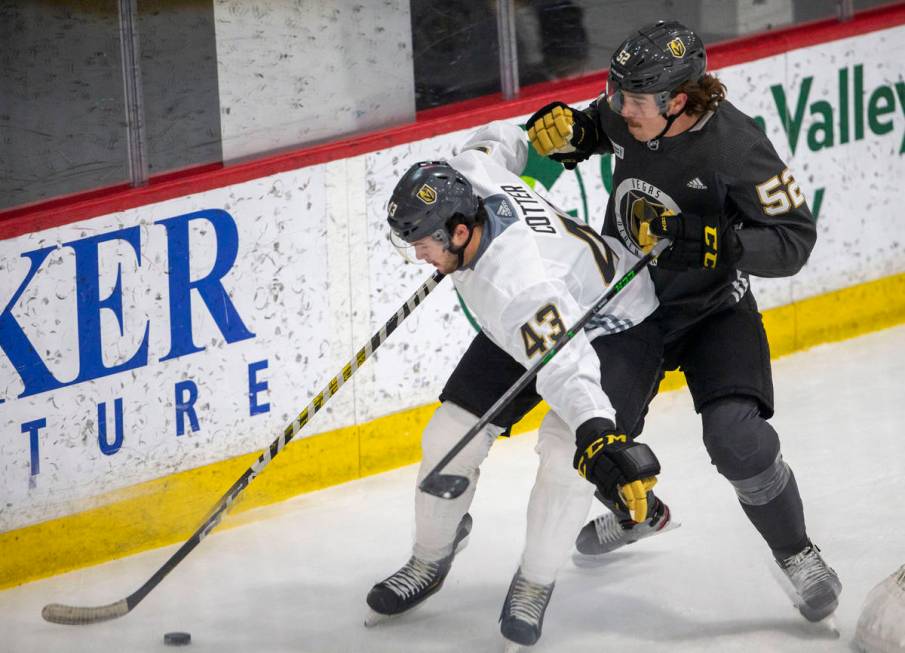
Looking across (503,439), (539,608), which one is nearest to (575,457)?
(539,608)

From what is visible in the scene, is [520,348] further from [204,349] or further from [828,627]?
[204,349]

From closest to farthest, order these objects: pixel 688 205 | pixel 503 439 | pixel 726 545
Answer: pixel 688 205, pixel 726 545, pixel 503 439

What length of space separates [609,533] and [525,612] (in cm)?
58

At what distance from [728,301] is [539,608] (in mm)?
765

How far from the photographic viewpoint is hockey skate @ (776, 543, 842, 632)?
3543mm

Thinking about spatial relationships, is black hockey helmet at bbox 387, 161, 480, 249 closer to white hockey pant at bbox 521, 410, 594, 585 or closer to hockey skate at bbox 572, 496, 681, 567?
white hockey pant at bbox 521, 410, 594, 585

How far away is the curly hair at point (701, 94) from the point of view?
11.2 ft

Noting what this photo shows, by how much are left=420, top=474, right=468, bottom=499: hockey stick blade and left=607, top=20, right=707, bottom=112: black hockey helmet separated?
0.84 metres

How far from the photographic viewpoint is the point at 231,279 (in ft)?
14.2

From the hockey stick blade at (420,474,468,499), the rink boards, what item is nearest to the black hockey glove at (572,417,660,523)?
the hockey stick blade at (420,474,468,499)

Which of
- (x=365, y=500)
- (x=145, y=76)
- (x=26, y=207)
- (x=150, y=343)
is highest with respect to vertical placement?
(x=145, y=76)

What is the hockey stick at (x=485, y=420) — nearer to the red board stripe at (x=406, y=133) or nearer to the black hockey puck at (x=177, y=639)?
the black hockey puck at (x=177, y=639)

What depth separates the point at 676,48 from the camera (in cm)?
340

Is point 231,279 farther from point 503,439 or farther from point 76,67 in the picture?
point 503,439
